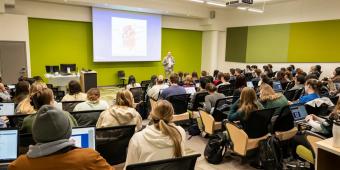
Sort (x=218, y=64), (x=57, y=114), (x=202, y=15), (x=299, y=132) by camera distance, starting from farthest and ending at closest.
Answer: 1. (x=218, y=64)
2. (x=202, y=15)
3. (x=299, y=132)
4. (x=57, y=114)

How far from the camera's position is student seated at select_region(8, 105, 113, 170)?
4.09ft

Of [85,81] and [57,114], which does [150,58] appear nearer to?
[85,81]

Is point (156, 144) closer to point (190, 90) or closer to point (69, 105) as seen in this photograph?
point (69, 105)

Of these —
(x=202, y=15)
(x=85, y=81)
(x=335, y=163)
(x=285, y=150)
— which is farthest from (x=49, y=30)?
(x=335, y=163)

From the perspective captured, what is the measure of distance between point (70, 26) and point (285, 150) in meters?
8.67

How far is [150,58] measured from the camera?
11.8m

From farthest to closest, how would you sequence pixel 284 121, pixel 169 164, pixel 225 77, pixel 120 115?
pixel 225 77
pixel 284 121
pixel 120 115
pixel 169 164

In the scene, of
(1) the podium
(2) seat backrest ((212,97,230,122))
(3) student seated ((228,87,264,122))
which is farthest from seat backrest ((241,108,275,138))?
(1) the podium

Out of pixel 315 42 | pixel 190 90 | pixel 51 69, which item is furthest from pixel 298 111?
pixel 315 42

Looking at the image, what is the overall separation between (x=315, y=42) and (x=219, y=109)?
814 centimetres

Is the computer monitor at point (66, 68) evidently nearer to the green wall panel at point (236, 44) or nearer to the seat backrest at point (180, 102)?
the seat backrest at point (180, 102)

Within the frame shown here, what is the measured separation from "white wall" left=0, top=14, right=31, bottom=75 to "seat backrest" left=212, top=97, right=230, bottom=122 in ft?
22.7

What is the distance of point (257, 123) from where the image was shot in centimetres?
331

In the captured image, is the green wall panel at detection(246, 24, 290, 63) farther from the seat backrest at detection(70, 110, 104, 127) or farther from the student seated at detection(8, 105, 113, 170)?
the student seated at detection(8, 105, 113, 170)
